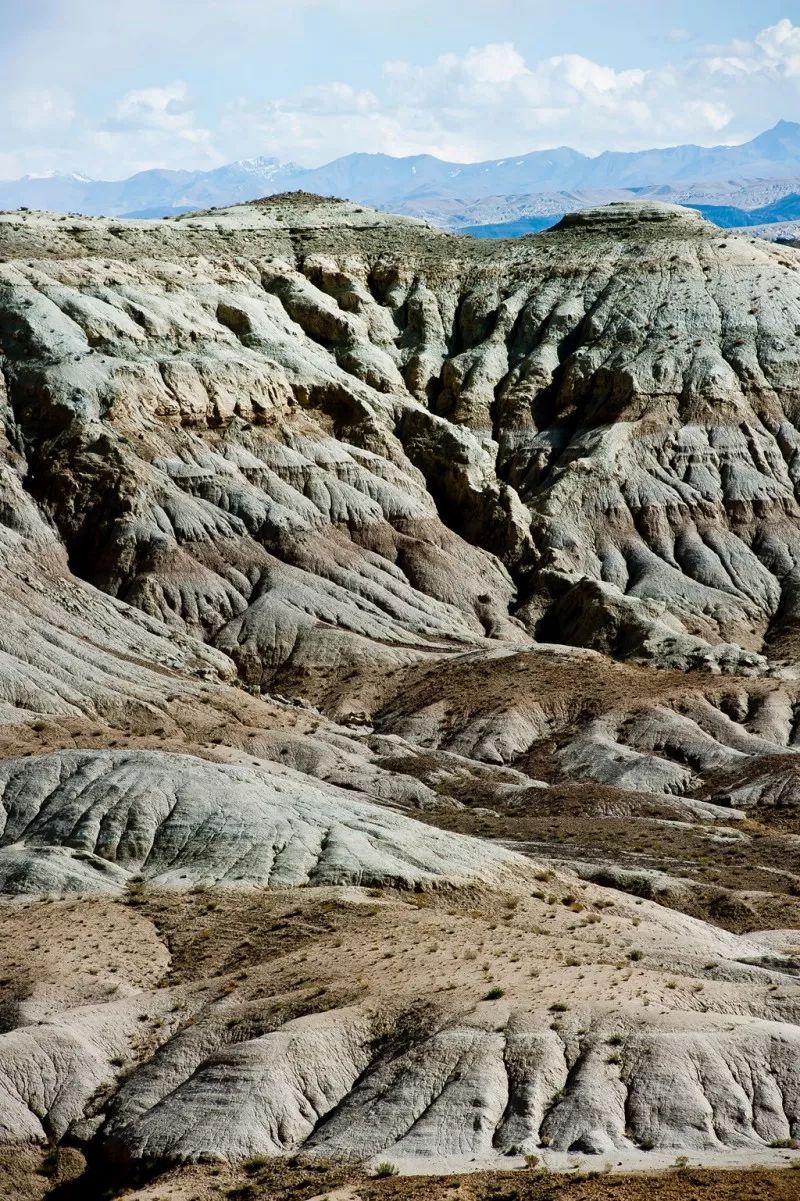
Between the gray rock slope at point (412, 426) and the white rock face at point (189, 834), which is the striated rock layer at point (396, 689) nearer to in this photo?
the white rock face at point (189, 834)

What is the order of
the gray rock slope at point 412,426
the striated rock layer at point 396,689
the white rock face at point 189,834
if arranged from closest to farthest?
the striated rock layer at point 396,689, the white rock face at point 189,834, the gray rock slope at point 412,426

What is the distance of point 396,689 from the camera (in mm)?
86000

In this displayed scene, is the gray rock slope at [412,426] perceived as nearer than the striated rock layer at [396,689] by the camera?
No

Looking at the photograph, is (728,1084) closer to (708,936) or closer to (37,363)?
(708,936)

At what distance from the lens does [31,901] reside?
44.9 m

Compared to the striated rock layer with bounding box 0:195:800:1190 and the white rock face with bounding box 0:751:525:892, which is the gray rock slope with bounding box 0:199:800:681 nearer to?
the striated rock layer with bounding box 0:195:800:1190

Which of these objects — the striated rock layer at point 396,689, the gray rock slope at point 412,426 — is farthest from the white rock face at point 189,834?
the gray rock slope at point 412,426

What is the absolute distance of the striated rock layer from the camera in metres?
33.6

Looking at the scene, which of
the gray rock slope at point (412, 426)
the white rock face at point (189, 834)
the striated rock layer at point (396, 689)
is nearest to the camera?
the striated rock layer at point (396, 689)

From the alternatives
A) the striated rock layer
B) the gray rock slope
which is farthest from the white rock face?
the gray rock slope

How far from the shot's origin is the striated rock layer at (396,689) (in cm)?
3362

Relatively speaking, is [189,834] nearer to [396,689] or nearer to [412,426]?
[396,689]

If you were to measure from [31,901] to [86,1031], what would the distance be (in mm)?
8673

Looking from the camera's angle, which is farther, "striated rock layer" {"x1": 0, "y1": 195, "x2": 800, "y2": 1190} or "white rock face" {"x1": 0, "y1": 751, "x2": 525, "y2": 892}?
"white rock face" {"x1": 0, "y1": 751, "x2": 525, "y2": 892}
